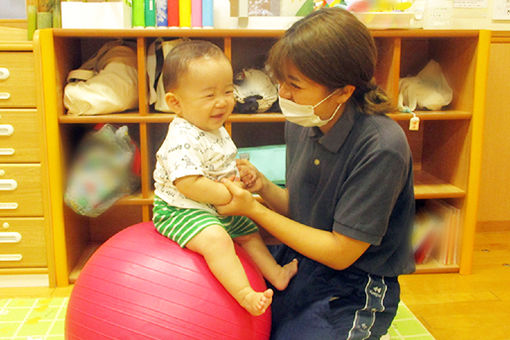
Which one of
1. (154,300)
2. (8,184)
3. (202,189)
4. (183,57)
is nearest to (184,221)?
(202,189)

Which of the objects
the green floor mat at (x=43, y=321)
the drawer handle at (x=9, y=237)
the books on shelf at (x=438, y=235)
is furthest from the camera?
the books on shelf at (x=438, y=235)

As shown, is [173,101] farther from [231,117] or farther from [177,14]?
[177,14]

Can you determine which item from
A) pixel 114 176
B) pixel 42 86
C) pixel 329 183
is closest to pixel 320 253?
pixel 329 183

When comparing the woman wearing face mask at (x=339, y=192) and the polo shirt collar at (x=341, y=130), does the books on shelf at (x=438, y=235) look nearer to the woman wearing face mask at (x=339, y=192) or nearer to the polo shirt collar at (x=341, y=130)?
the woman wearing face mask at (x=339, y=192)

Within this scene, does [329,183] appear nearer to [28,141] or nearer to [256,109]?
[256,109]

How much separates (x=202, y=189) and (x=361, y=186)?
41cm

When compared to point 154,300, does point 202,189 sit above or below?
above

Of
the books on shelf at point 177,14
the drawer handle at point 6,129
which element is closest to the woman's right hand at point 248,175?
the books on shelf at point 177,14

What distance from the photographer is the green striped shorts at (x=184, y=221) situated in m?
1.25

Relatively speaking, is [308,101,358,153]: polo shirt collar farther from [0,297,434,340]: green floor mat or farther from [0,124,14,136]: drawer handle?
[0,124,14,136]: drawer handle

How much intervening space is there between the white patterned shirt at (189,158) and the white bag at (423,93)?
1.09 meters

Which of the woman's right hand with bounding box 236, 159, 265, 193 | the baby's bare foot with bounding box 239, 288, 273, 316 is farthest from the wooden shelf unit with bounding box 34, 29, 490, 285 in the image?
the baby's bare foot with bounding box 239, 288, 273, 316

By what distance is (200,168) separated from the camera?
1.27 metres

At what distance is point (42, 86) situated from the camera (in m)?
1.97
